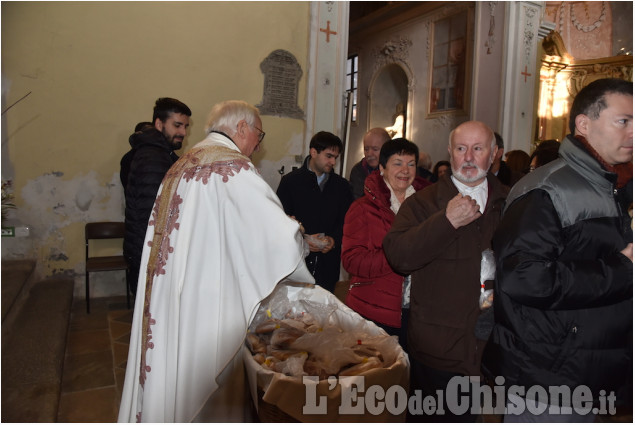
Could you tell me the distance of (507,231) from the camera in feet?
4.78

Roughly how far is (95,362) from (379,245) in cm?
276

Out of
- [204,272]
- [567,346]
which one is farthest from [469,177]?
[204,272]

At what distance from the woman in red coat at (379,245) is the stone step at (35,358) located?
1.93 meters

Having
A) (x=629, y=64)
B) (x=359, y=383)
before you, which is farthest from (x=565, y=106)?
(x=359, y=383)

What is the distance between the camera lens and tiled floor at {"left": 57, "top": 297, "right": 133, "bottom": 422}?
2936 mm

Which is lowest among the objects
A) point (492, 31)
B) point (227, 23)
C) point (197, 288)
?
point (197, 288)

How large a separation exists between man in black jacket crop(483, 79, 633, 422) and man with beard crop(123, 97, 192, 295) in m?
2.43

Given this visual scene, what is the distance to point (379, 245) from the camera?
7.46 ft

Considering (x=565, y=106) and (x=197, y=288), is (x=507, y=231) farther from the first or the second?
(x=565, y=106)

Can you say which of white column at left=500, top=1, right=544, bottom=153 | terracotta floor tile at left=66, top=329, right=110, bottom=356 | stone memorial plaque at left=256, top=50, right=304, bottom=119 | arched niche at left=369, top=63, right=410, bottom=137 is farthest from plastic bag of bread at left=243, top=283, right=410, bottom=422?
arched niche at left=369, top=63, right=410, bottom=137

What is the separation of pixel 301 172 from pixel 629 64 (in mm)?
11203

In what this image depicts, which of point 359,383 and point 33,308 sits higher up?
point 359,383

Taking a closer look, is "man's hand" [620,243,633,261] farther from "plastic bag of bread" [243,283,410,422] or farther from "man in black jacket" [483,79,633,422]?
"plastic bag of bread" [243,283,410,422]

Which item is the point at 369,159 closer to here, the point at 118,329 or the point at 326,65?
the point at 326,65
